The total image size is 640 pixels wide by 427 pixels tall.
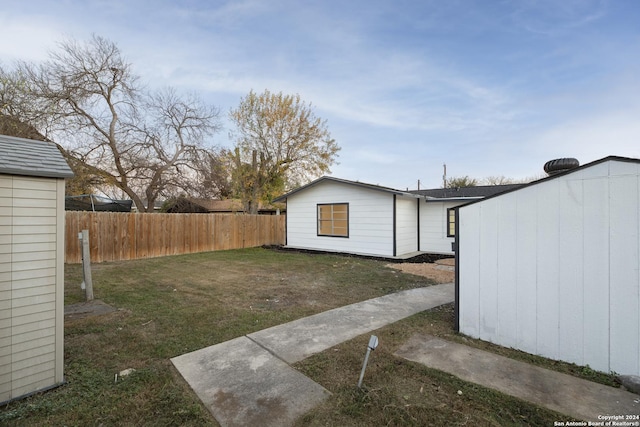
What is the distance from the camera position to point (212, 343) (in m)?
3.27

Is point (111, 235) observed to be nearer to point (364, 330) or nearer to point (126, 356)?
point (126, 356)

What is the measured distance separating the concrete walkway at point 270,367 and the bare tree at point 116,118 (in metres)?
15.3

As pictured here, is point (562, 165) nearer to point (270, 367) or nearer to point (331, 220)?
point (270, 367)

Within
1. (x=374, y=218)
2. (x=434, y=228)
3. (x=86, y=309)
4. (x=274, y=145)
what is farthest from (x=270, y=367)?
(x=274, y=145)

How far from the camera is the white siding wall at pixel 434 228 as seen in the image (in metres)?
11.1

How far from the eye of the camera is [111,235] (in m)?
9.87

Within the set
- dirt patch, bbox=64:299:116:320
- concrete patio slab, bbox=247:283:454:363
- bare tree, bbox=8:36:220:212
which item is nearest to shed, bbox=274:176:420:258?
concrete patio slab, bbox=247:283:454:363

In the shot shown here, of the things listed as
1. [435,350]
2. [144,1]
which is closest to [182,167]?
[144,1]

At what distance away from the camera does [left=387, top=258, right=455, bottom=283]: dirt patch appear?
6966 millimetres

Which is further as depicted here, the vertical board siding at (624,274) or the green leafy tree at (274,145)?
the green leafy tree at (274,145)

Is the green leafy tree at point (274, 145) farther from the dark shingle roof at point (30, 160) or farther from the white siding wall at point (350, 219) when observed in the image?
the dark shingle roof at point (30, 160)

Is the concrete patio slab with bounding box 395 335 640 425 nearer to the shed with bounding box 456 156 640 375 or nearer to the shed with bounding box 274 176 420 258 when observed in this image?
the shed with bounding box 456 156 640 375

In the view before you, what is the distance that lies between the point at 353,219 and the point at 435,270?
4.02m

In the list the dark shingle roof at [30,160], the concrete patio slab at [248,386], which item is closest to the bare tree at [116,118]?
the dark shingle roof at [30,160]
